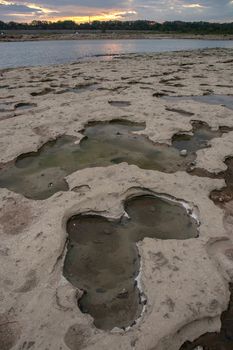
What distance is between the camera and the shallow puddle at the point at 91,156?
6.39 meters

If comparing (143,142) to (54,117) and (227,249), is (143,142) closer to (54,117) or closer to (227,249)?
(54,117)

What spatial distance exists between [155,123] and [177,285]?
6.02 metres

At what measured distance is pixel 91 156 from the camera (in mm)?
7508

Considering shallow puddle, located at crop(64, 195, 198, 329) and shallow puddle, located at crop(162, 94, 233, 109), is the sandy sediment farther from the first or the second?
shallow puddle, located at crop(162, 94, 233, 109)

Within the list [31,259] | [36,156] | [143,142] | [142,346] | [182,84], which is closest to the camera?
[142,346]

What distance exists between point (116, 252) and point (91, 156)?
3.39 metres

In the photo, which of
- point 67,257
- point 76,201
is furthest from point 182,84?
point 67,257

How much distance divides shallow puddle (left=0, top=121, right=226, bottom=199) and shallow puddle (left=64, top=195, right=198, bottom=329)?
1324mm

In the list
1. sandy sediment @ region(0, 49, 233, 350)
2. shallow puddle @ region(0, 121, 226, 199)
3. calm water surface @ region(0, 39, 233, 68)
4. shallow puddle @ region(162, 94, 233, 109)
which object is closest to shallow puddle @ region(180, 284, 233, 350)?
sandy sediment @ region(0, 49, 233, 350)

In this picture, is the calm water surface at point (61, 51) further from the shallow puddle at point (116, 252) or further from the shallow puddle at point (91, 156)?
the shallow puddle at point (116, 252)

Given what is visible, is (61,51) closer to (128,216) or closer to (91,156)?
(91,156)

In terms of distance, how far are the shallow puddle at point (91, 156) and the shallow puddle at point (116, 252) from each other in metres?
1.32

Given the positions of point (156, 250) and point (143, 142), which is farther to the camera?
point (143, 142)

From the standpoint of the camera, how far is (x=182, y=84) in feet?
49.7
